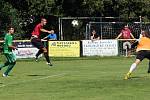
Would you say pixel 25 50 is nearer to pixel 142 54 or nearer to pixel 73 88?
pixel 142 54

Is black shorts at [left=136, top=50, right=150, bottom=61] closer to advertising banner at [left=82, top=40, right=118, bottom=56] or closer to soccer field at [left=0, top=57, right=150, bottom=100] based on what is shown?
soccer field at [left=0, top=57, right=150, bottom=100]

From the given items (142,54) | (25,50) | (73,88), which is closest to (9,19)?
(25,50)

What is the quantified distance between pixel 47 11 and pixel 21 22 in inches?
145

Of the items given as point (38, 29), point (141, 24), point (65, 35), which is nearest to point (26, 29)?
point (65, 35)

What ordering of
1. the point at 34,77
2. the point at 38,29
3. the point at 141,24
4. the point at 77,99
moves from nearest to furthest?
1. the point at 77,99
2. the point at 34,77
3. the point at 38,29
4. the point at 141,24

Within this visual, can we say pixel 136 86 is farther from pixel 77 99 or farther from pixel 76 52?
pixel 76 52

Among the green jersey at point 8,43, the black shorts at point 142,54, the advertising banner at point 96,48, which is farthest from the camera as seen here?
the advertising banner at point 96,48

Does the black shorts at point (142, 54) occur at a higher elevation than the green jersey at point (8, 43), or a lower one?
lower

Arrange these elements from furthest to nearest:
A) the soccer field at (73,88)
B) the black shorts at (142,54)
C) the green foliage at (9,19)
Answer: the green foliage at (9,19) < the black shorts at (142,54) < the soccer field at (73,88)

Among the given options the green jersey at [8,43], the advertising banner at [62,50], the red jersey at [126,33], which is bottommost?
the advertising banner at [62,50]

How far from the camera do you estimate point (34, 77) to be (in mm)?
21562

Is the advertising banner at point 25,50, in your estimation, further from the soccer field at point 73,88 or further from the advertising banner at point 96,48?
the soccer field at point 73,88

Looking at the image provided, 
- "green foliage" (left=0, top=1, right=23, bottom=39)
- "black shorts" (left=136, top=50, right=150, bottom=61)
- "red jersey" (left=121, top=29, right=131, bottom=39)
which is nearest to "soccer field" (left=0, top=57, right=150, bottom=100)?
"black shorts" (left=136, top=50, right=150, bottom=61)

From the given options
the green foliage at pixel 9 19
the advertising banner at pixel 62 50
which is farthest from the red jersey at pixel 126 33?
the green foliage at pixel 9 19
